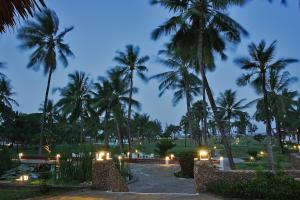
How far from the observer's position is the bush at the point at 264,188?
33.7 ft

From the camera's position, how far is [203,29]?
21672mm


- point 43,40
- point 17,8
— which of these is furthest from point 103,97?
point 17,8

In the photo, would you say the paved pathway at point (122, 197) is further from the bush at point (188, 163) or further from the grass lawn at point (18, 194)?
the bush at point (188, 163)

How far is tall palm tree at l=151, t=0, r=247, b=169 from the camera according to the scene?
20828 mm

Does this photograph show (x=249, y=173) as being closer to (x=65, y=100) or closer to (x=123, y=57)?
(x=123, y=57)

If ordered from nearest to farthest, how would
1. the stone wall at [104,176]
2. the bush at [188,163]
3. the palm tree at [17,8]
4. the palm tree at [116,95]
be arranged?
the palm tree at [17,8]
the stone wall at [104,176]
the bush at [188,163]
the palm tree at [116,95]

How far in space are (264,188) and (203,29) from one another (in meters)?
13.0

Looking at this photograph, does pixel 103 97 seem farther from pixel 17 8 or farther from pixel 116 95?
pixel 17 8

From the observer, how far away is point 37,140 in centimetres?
5541

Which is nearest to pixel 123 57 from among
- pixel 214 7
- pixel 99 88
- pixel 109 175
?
pixel 99 88

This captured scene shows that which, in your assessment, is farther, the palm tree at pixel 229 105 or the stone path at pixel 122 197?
the palm tree at pixel 229 105

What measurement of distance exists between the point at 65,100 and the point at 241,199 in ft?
137

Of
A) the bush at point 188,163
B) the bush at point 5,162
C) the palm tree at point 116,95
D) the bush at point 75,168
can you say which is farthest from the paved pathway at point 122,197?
the palm tree at point 116,95

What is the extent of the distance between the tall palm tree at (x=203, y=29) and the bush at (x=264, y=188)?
30.1 feet
